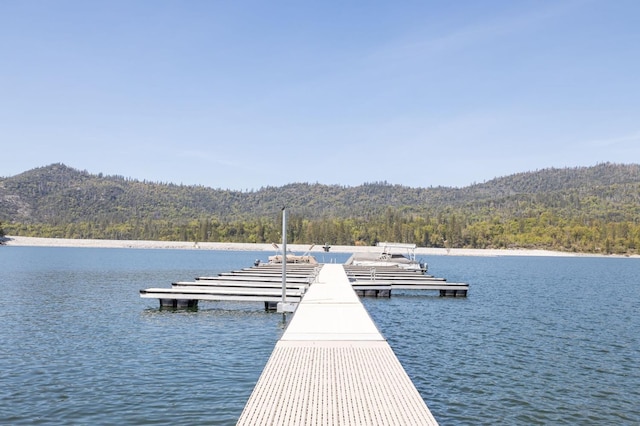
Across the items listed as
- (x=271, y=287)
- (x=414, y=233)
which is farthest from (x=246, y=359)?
(x=414, y=233)

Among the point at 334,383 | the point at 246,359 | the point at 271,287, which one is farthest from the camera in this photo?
the point at 271,287

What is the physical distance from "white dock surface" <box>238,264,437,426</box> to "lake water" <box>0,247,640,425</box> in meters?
1.75

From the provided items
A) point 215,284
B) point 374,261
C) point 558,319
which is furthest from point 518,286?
point 215,284

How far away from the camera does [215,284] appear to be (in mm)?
33656

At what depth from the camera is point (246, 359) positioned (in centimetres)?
1745

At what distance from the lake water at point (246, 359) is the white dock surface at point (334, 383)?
69.1 inches

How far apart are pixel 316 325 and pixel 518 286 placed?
35.0m

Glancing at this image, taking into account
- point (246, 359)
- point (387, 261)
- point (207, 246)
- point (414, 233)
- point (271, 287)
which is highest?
point (414, 233)

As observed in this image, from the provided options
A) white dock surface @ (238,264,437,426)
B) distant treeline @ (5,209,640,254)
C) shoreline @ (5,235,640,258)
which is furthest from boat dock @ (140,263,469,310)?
distant treeline @ (5,209,640,254)

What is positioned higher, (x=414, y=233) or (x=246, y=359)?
(x=414, y=233)

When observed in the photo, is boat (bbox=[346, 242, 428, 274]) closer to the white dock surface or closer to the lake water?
the lake water

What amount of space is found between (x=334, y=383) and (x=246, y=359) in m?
7.48

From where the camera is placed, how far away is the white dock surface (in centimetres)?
873

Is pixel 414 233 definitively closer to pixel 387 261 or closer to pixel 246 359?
pixel 387 261
